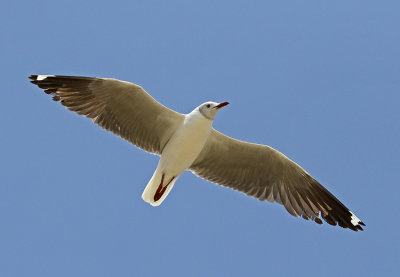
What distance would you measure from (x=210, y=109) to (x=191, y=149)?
2.12ft

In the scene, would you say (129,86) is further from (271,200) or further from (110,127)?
(271,200)

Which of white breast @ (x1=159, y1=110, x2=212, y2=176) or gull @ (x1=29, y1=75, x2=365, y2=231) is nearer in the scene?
white breast @ (x1=159, y1=110, x2=212, y2=176)

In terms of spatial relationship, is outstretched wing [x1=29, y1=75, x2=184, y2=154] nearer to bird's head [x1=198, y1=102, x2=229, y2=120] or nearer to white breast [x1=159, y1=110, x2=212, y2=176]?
white breast [x1=159, y1=110, x2=212, y2=176]

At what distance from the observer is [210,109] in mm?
10094

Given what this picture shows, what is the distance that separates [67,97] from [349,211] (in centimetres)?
434

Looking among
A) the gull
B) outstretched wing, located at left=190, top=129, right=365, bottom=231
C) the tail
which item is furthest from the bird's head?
the tail

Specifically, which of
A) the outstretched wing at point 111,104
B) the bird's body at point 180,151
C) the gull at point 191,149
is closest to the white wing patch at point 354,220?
the gull at point 191,149

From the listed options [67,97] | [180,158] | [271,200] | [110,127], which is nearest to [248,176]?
[271,200]

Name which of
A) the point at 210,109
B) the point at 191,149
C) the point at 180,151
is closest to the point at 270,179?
the point at 191,149

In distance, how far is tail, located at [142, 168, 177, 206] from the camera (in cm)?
1053

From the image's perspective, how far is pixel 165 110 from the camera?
10406mm

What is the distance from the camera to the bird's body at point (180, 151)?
10.2 m

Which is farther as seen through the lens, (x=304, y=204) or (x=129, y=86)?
(x=304, y=204)

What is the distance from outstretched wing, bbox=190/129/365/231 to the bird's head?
67cm
